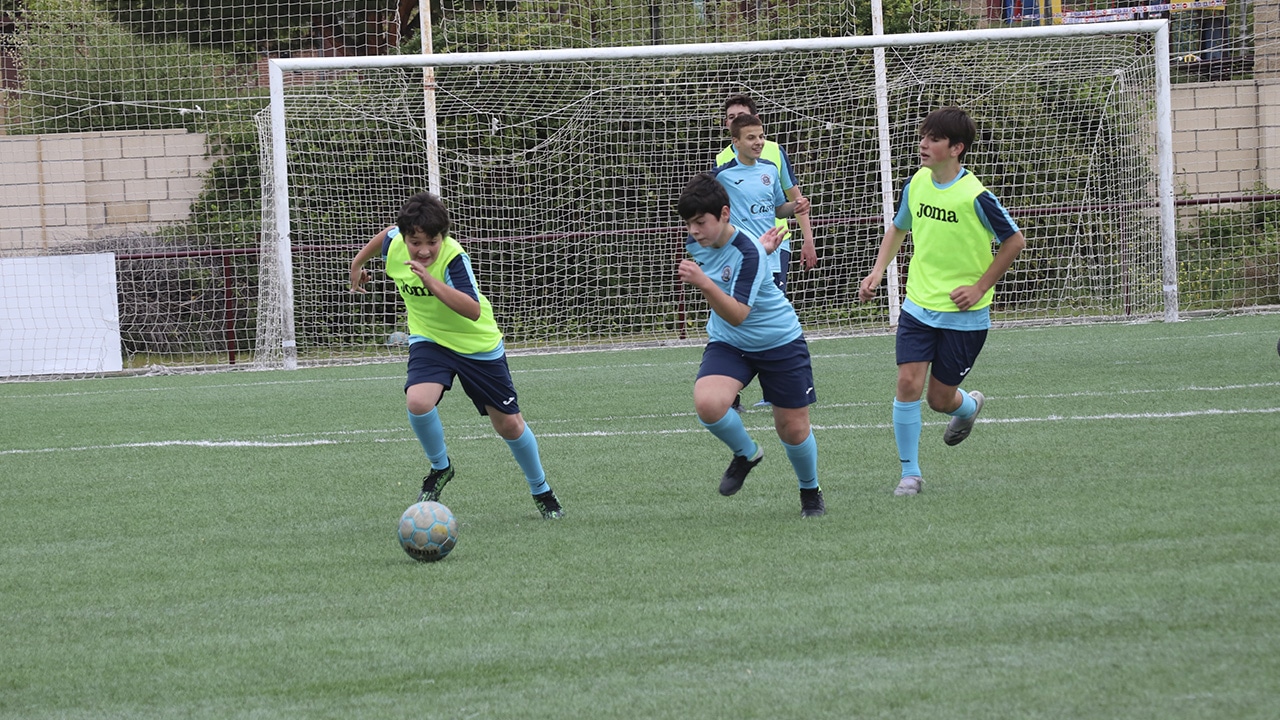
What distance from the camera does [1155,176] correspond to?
14.8 metres

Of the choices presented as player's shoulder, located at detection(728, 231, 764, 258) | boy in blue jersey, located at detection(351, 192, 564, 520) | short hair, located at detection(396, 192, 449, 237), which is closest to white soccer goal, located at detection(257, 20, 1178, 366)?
boy in blue jersey, located at detection(351, 192, 564, 520)

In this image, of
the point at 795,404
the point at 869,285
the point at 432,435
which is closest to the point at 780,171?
the point at 869,285

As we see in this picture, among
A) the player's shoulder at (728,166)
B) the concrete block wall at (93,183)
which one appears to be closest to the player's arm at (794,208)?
the player's shoulder at (728,166)

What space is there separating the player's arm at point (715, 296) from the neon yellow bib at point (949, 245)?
40.3 inches

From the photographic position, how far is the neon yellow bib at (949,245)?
5.78m

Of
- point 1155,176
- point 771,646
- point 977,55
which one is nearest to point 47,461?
point 771,646

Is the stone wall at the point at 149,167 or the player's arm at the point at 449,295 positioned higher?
the stone wall at the point at 149,167

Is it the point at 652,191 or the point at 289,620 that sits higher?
the point at 652,191

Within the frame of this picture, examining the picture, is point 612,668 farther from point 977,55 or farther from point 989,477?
point 977,55

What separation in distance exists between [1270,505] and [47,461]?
6.46m

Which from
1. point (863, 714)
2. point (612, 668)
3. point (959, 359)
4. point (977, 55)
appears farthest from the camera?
point (977, 55)

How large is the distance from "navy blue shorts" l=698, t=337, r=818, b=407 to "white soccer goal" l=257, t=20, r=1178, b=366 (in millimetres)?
9081

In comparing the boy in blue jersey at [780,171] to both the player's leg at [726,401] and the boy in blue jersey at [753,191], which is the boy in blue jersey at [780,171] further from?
the player's leg at [726,401]

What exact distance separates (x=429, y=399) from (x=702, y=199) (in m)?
1.47
